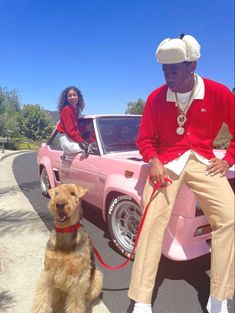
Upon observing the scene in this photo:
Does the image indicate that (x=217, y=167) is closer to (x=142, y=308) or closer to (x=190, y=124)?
(x=190, y=124)

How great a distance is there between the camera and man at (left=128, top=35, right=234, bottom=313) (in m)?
2.84

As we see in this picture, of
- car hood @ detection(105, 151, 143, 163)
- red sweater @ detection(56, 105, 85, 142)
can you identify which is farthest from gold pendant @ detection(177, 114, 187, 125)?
red sweater @ detection(56, 105, 85, 142)

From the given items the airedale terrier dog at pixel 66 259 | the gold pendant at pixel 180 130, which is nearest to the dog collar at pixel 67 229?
the airedale terrier dog at pixel 66 259

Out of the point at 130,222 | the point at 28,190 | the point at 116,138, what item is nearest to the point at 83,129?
the point at 116,138

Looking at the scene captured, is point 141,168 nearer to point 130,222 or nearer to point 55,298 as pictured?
point 130,222

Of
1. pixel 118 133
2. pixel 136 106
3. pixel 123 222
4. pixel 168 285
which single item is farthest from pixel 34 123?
pixel 168 285

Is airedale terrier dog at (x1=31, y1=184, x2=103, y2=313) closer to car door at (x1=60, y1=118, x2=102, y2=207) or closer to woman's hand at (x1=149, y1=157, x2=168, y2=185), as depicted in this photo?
woman's hand at (x1=149, y1=157, x2=168, y2=185)

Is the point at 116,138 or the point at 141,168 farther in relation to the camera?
the point at 116,138

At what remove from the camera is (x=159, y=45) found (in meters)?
3.05

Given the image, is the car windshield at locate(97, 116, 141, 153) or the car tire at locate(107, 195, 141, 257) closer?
the car tire at locate(107, 195, 141, 257)

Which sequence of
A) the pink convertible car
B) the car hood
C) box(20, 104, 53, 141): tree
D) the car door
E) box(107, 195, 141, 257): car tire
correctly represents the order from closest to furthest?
the pink convertible car → box(107, 195, 141, 257): car tire → the car hood → the car door → box(20, 104, 53, 141): tree

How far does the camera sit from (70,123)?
5.34 m

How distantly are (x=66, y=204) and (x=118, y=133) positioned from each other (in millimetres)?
2609

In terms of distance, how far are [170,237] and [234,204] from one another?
0.83m
